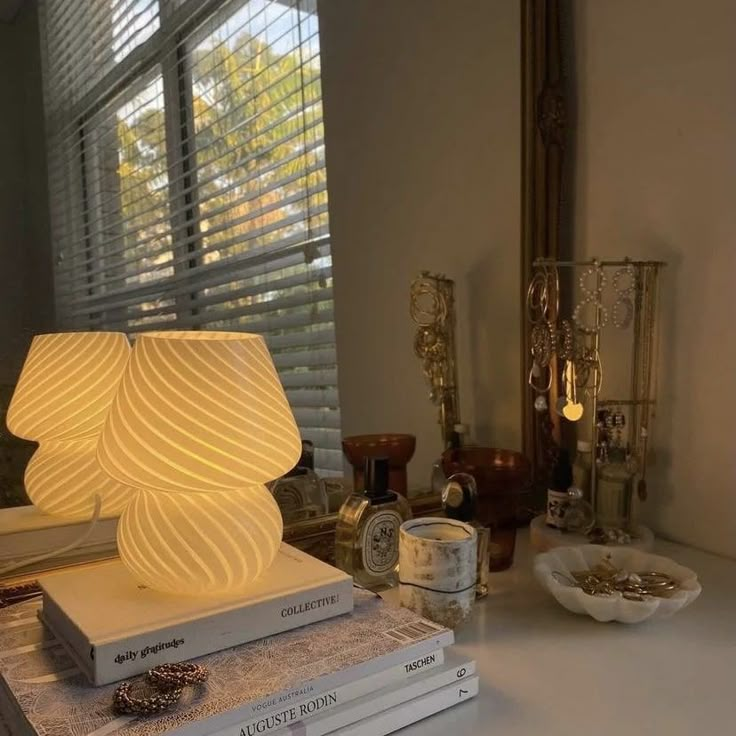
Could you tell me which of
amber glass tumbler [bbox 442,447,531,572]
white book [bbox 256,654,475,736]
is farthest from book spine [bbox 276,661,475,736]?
amber glass tumbler [bbox 442,447,531,572]

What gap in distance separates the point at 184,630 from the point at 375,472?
0.32 m

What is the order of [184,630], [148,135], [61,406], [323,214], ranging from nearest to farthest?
[184,630] < [61,406] < [148,135] < [323,214]

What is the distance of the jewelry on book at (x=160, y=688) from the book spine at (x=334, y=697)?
0.05 m

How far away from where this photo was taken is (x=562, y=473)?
1056mm

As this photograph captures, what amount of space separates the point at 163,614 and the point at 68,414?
0.27 meters

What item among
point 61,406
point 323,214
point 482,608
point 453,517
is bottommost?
point 482,608

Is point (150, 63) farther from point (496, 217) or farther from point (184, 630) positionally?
point (184, 630)

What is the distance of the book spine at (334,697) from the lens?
0.53m

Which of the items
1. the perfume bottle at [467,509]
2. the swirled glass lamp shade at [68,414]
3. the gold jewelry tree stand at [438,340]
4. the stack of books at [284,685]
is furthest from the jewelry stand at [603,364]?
the swirled glass lamp shade at [68,414]

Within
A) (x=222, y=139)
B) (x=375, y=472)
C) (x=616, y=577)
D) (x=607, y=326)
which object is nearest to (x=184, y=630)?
(x=375, y=472)

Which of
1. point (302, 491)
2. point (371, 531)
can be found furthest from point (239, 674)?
point (302, 491)

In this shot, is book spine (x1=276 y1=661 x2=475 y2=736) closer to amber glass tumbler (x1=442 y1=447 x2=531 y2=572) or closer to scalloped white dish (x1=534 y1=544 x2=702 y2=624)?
scalloped white dish (x1=534 y1=544 x2=702 y2=624)

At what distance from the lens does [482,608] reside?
2.78 ft

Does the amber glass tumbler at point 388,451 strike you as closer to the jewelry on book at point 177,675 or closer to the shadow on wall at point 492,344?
the shadow on wall at point 492,344
